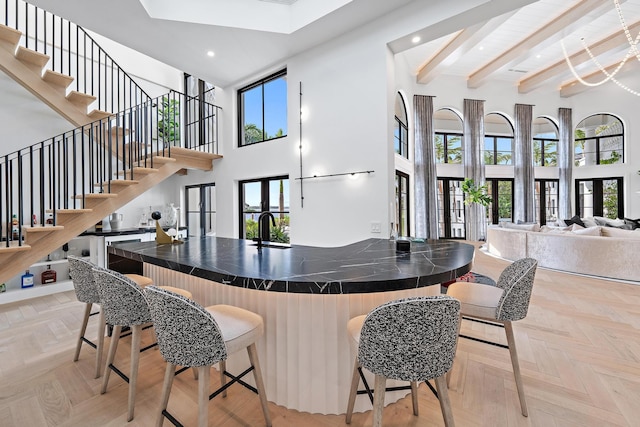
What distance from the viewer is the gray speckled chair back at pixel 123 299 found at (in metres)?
1.69

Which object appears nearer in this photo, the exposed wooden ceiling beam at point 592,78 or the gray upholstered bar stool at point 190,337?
the gray upholstered bar stool at point 190,337

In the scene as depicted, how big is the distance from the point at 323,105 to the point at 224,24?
1.65 metres

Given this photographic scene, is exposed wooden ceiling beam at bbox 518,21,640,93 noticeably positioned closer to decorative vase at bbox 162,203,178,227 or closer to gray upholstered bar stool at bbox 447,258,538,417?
gray upholstered bar stool at bbox 447,258,538,417

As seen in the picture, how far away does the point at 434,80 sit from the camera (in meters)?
8.34

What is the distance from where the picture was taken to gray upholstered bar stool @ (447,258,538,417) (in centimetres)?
160

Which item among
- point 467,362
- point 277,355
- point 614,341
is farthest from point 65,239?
point 614,341

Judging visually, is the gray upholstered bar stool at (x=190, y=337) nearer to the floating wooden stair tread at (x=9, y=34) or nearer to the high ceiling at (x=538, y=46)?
the floating wooden stair tread at (x=9, y=34)

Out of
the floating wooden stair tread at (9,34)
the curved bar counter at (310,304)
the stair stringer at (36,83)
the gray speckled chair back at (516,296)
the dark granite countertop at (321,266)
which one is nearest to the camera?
the dark granite countertop at (321,266)

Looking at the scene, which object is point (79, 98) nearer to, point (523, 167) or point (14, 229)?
point (14, 229)

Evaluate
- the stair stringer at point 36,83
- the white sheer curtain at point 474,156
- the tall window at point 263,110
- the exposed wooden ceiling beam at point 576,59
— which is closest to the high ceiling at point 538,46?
the exposed wooden ceiling beam at point 576,59

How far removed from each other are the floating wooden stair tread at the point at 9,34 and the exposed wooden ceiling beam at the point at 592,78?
12333mm

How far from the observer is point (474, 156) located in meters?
8.67

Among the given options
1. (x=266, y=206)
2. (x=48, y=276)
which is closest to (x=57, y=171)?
(x=48, y=276)

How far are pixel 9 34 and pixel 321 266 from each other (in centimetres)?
478
